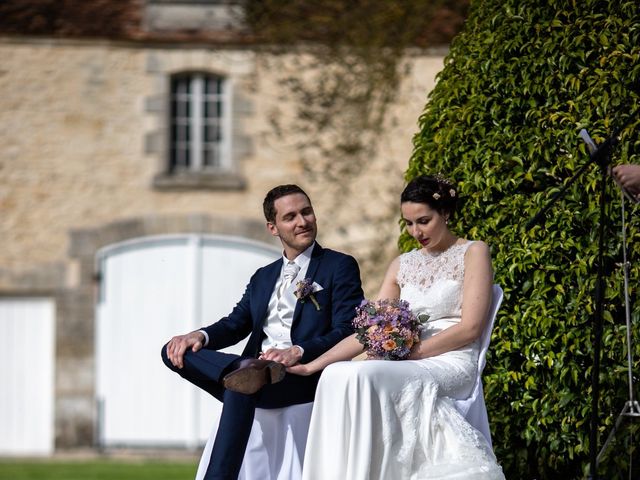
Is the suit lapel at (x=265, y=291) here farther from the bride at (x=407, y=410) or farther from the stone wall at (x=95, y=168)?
the stone wall at (x=95, y=168)

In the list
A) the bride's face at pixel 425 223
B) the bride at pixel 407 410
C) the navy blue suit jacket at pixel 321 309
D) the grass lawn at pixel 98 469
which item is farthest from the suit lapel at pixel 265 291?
the grass lawn at pixel 98 469

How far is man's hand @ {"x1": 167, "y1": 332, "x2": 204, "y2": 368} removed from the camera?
5328 millimetres

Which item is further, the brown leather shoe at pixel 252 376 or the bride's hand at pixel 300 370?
the bride's hand at pixel 300 370

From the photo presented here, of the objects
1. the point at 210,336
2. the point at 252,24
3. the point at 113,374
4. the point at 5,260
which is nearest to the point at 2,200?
the point at 5,260

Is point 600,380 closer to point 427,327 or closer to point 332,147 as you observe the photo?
point 427,327

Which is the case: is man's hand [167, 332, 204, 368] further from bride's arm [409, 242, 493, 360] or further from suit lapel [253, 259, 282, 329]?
bride's arm [409, 242, 493, 360]

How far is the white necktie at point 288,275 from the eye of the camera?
18.5ft

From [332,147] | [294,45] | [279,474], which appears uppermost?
[294,45]

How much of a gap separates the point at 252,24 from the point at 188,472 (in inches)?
220

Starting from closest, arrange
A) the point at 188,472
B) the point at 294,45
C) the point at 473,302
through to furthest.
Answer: the point at 473,302 → the point at 188,472 → the point at 294,45

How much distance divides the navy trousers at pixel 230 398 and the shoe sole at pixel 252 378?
105 millimetres

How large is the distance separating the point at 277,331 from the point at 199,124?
1071 centimetres

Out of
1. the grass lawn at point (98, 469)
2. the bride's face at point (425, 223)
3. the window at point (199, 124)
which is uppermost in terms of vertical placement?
the window at point (199, 124)

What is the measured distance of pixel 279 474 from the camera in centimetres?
546
